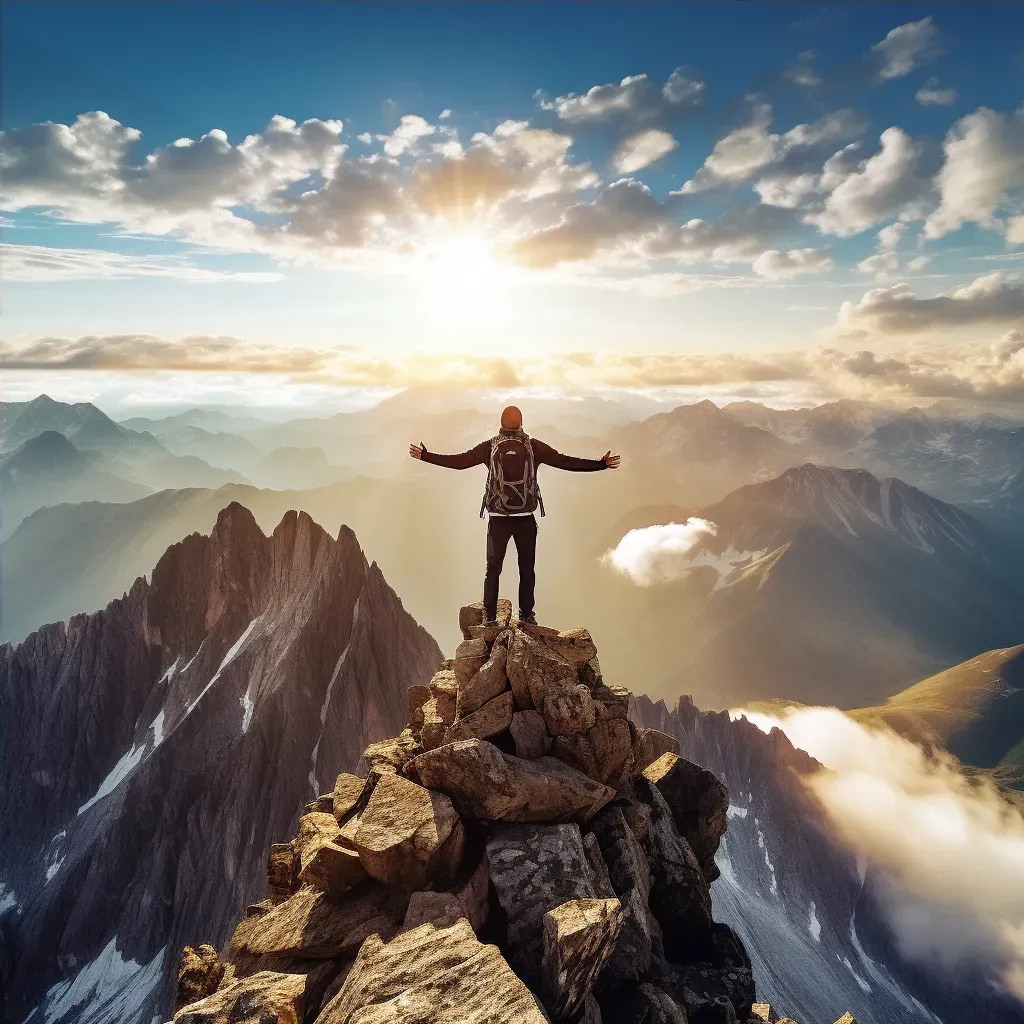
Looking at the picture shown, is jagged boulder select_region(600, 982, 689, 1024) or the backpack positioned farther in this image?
the backpack

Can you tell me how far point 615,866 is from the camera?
16.0m

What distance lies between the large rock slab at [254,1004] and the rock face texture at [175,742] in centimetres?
8228

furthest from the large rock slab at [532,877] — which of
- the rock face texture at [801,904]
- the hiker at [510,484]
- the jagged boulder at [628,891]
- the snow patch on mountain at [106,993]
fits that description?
the rock face texture at [801,904]

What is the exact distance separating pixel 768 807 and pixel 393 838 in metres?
176

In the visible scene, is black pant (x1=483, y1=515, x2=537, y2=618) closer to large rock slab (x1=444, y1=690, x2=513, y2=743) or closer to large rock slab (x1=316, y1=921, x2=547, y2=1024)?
large rock slab (x1=444, y1=690, x2=513, y2=743)

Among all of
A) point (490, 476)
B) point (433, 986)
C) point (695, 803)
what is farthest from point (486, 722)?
point (695, 803)

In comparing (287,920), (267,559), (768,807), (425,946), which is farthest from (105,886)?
(768,807)

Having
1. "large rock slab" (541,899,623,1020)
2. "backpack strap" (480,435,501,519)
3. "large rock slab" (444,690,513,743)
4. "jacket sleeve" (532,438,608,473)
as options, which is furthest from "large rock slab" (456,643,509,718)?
"jacket sleeve" (532,438,608,473)

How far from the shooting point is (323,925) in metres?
13.9

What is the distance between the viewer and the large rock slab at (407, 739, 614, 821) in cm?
1490

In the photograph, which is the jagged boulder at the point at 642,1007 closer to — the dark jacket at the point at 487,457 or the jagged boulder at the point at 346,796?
the jagged boulder at the point at 346,796

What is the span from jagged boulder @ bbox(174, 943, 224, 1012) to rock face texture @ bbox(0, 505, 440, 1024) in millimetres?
77486

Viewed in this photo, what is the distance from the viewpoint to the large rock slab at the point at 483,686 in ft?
57.8

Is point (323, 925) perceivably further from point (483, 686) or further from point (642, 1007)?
point (642, 1007)
